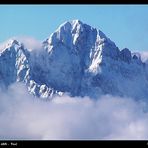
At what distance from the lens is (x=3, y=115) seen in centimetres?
1048

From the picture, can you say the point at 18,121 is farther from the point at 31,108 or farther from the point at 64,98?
the point at 64,98

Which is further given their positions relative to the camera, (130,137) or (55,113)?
(55,113)

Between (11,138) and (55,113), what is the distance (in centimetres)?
181

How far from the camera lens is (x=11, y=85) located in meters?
12.7

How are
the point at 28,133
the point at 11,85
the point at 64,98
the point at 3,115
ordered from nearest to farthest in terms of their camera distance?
the point at 28,133 → the point at 3,115 → the point at 64,98 → the point at 11,85
